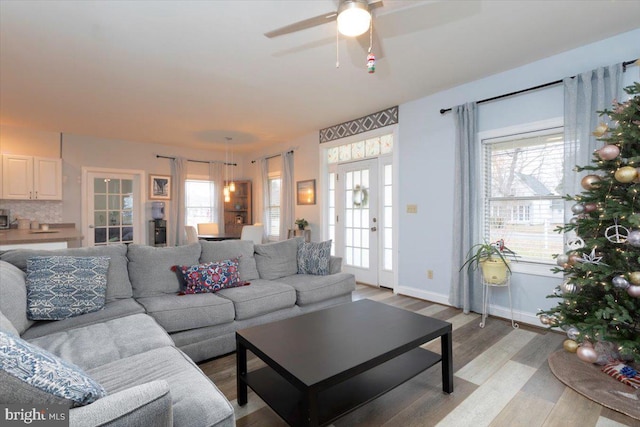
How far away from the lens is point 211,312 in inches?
96.4

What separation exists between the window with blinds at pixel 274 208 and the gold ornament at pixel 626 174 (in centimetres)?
558

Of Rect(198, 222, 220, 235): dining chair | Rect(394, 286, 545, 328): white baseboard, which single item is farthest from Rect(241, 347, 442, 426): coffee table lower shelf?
Rect(198, 222, 220, 235): dining chair

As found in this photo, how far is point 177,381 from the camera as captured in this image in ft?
4.39

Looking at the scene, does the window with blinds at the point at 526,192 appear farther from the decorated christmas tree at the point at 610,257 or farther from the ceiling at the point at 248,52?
the ceiling at the point at 248,52

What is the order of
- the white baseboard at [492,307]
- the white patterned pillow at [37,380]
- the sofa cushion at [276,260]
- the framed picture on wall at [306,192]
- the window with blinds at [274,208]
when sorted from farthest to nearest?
the window with blinds at [274,208] → the framed picture on wall at [306,192] → the sofa cushion at [276,260] → the white baseboard at [492,307] → the white patterned pillow at [37,380]

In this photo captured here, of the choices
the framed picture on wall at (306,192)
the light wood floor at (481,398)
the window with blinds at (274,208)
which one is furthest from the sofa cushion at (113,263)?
the window with blinds at (274,208)

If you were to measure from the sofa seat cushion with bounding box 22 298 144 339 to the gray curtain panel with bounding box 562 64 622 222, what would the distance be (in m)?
3.79

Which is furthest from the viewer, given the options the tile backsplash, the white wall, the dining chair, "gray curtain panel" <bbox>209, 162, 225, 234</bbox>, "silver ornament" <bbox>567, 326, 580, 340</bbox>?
"gray curtain panel" <bbox>209, 162, 225, 234</bbox>

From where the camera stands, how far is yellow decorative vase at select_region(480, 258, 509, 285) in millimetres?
3104

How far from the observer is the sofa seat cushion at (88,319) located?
6.38 feet

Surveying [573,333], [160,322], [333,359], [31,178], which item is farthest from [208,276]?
[31,178]

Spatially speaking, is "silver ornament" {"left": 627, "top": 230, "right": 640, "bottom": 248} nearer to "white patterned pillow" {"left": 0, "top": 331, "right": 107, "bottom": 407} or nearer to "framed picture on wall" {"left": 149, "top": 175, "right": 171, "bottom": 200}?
"white patterned pillow" {"left": 0, "top": 331, "right": 107, "bottom": 407}

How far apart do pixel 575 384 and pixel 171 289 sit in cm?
312

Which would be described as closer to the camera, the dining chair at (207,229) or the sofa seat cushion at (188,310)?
the sofa seat cushion at (188,310)
